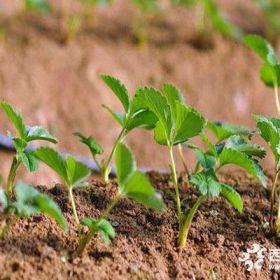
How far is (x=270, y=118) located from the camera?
1.51m

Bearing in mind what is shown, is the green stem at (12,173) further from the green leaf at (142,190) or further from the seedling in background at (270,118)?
the seedling in background at (270,118)

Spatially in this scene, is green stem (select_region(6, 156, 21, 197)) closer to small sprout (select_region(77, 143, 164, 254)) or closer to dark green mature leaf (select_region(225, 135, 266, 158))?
small sprout (select_region(77, 143, 164, 254))

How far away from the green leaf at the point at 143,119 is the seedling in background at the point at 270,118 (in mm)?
202

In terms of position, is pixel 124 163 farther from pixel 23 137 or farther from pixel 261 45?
pixel 261 45

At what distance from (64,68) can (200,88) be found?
0.62 meters

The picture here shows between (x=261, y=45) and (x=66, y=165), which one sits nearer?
(x=66, y=165)

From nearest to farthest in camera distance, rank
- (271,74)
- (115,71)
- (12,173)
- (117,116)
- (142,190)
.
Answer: (142,190)
(12,173)
(117,116)
(271,74)
(115,71)


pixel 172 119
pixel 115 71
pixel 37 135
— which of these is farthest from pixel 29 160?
pixel 115 71

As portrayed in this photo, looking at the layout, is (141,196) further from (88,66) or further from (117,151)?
(88,66)

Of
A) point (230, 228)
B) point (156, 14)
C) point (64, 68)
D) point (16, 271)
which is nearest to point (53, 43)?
point (64, 68)

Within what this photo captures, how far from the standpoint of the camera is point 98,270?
4.29 ft

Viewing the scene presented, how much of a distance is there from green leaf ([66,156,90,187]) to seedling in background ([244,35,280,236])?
35cm

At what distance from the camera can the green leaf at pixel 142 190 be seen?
1221 mm

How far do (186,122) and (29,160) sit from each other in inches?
11.7
